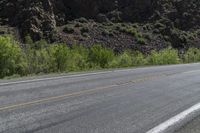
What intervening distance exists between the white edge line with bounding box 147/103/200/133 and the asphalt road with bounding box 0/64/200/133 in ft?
0.45

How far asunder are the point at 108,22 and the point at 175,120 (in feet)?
192

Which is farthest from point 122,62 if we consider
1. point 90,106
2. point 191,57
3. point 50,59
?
point 90,106

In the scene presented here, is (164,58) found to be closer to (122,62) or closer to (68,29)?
(122,62)

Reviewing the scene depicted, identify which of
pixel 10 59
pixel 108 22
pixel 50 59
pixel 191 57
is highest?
pixel 108 22

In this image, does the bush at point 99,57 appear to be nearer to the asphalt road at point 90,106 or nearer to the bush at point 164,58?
the bush at point 164,58

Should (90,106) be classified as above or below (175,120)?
above

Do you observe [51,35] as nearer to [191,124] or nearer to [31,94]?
[31,94]

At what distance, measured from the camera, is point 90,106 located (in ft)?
34.3

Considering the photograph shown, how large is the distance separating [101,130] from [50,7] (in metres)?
54.6

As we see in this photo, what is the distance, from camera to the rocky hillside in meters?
56.7

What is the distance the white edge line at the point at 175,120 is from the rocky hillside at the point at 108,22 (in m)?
43.2

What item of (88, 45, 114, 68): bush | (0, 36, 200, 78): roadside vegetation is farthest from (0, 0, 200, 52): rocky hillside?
(88, 45, 114, 68): bush

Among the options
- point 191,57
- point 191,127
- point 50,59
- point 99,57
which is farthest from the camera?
point 191,57

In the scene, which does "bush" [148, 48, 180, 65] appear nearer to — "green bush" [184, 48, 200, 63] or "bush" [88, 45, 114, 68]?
"green bush" [184, 48, 200, 63]
